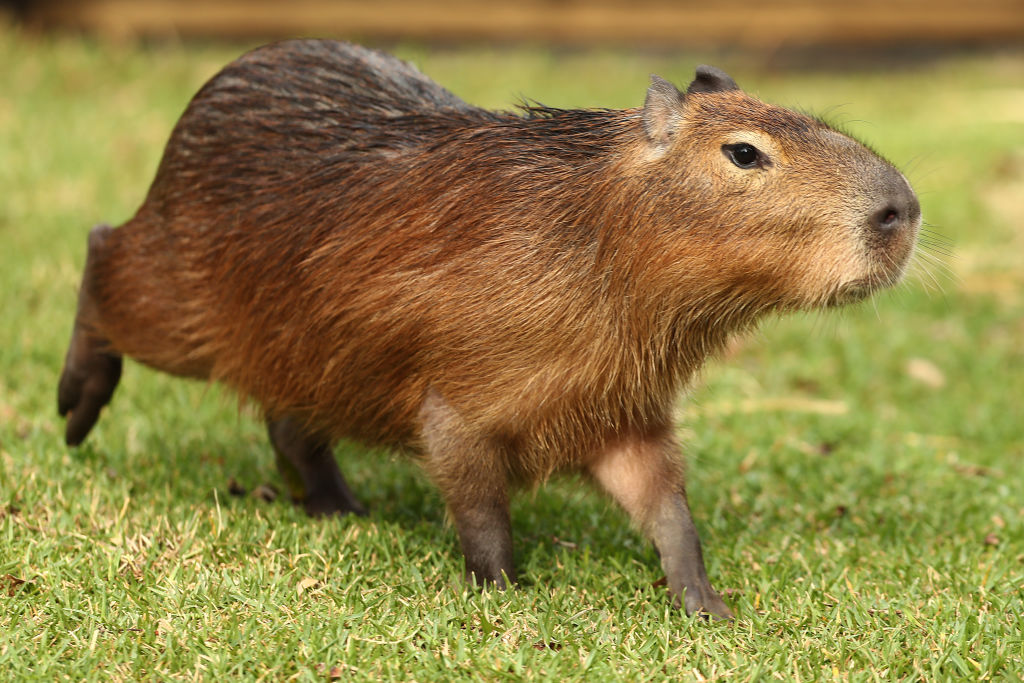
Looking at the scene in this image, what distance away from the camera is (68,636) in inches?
114

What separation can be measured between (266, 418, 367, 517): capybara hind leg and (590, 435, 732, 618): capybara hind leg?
96 cm

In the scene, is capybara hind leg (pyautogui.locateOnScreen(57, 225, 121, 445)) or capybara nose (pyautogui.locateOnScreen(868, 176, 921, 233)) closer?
capybara nose (pyautogui.locateOnScreen(868, 176, 921, 233))

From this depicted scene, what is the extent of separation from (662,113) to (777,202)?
0.38 m

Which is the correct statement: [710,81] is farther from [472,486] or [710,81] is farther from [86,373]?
[86,373]

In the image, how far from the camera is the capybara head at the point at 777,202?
2895mm

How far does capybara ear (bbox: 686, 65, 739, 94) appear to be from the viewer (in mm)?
3221

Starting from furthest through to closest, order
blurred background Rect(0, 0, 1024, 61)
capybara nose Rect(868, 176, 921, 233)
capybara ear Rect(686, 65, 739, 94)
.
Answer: blurred background Rect(0, 0, 1024, 61)
capybara ear Rect(686, 65, 739, 94)
capybara nose Rect(868, 176, 921, 233)

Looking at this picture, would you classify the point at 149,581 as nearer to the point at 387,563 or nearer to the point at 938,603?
the point at 387,563

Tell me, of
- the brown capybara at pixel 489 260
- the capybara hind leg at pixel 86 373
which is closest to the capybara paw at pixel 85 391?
the capybara hind leg at pixel 86 373

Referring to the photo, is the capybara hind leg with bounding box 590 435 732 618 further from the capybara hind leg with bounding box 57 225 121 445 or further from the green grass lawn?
the capybara hind leg with bounding box 57 225 121 445

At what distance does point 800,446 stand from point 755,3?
8.64 m

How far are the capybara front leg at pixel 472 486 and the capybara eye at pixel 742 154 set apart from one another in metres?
0.93

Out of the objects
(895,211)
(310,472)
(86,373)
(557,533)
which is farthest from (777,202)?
(86,373)

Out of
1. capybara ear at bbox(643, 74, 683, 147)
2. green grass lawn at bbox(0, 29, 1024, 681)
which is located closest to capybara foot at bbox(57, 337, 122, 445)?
green grass lawn at bbox(0, 29, 1024, 681)
